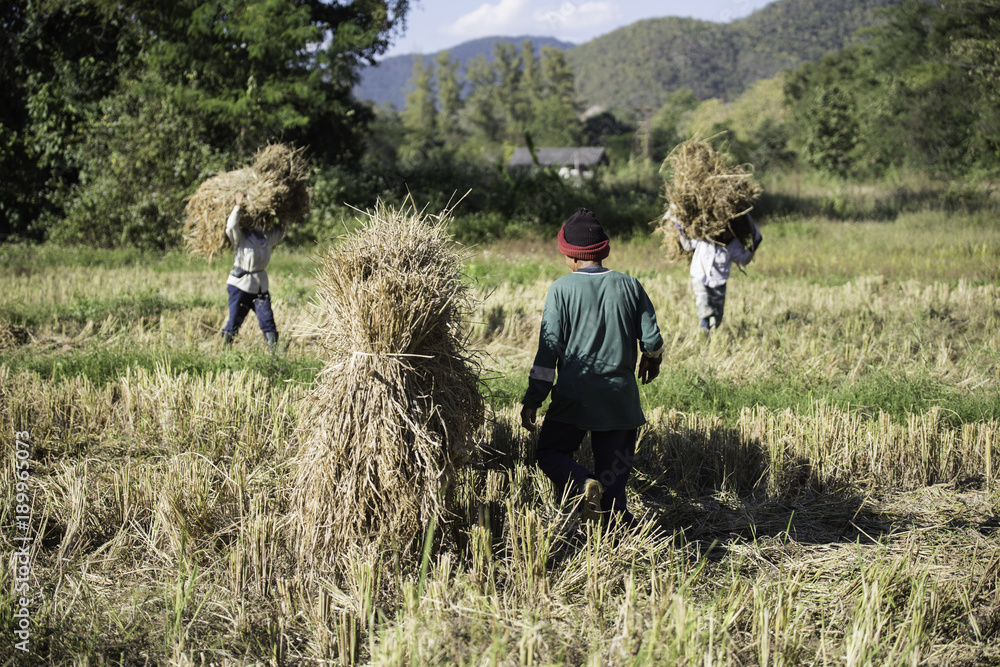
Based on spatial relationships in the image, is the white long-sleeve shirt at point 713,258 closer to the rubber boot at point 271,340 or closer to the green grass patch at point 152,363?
the green grass patch at point 152,363

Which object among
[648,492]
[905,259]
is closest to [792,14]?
[905,259]

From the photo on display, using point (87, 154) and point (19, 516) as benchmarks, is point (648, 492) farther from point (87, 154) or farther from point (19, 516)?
point (87, 154)

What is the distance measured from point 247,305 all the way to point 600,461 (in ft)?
13.7

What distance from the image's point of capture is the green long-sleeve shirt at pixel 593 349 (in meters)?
3.37

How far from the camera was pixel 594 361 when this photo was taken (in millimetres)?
3389

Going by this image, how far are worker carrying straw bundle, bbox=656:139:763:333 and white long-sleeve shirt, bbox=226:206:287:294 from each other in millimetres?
4055

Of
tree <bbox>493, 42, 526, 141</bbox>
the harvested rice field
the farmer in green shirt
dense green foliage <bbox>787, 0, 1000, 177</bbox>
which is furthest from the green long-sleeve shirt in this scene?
tree <bbox>493, 42, 526, 141</bbox>

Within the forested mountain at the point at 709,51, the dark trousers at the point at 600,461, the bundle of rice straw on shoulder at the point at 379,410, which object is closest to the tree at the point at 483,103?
the forested mountain at the point at 709,51

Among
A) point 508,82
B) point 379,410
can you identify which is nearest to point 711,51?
point 508,82

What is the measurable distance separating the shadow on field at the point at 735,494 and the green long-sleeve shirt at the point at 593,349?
26.3 inches

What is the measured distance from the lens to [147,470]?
3834mm

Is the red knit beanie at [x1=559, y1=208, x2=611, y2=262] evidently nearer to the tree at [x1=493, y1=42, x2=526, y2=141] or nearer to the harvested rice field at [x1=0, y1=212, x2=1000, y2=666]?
the harvested rice field at [x1=0, y1=212, x2=1000, y2=666]

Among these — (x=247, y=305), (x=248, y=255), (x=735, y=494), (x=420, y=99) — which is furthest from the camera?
(x=420, y=99)

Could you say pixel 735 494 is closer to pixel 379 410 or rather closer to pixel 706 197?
pixel 379 410
